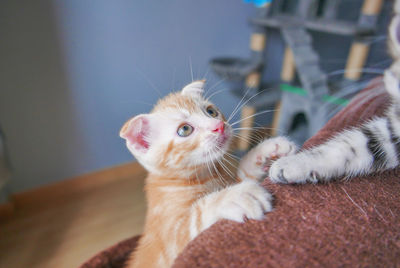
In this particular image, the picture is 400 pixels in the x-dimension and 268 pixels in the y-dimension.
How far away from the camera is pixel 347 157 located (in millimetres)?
614

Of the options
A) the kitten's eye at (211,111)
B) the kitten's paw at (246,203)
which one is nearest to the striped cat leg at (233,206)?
the kitten's paw at (246,203)

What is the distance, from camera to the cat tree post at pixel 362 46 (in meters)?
1.37

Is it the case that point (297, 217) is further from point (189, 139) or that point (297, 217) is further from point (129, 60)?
point (129, 60)

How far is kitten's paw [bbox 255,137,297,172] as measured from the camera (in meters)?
0.70

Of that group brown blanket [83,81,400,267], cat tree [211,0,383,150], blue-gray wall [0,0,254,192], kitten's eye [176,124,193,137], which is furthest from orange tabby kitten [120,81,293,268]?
blue-gray wall [0,0,254,192]

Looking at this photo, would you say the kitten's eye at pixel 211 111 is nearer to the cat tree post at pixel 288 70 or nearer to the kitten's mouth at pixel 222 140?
the kitten's mouth at pixel 222 140

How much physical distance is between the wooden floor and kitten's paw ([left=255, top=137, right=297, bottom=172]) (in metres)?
1.02

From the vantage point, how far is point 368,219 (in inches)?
18.5

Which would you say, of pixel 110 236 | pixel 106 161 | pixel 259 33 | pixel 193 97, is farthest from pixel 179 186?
pixel 259 33

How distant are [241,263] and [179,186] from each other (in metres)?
0.36

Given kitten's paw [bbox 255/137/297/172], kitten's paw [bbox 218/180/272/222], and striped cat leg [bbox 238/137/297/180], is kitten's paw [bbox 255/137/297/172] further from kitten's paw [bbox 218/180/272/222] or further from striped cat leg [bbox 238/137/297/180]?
kitten's paw [bbox 218/180/272/222]

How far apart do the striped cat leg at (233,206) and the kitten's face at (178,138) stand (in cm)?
11

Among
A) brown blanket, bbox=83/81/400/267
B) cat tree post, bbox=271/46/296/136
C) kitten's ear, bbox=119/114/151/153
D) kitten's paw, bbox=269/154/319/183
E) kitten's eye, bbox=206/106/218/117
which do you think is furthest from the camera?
cat tree post, bbox=271/46/296/136

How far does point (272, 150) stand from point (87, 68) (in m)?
1.22
